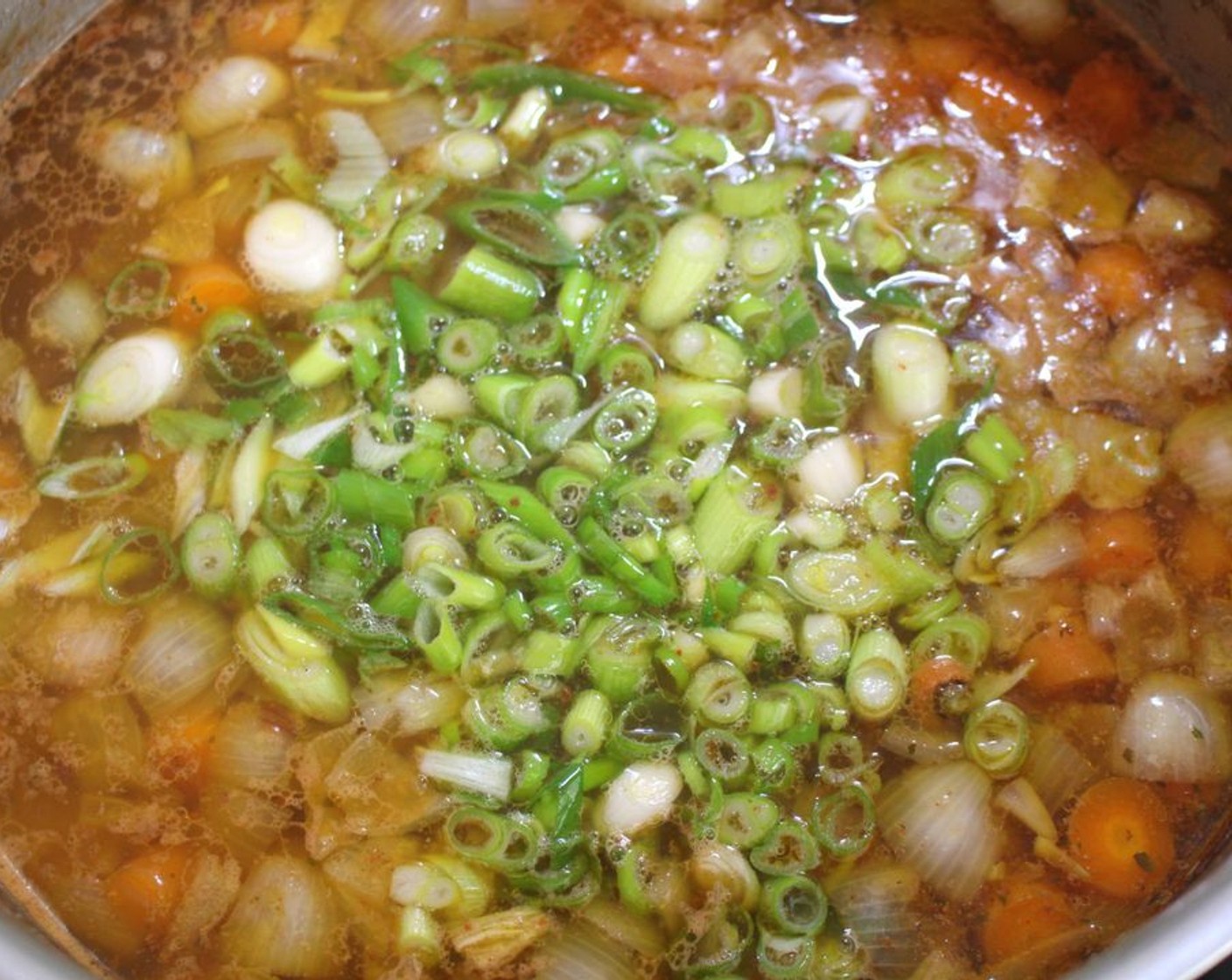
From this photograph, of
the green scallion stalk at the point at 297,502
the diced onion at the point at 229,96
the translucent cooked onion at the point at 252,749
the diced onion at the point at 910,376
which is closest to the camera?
the translucent cooked onion at the point at 252,749

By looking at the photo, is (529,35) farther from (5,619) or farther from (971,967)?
(971,967)

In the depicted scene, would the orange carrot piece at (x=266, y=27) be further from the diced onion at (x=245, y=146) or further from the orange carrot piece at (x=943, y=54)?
the orange carrot piece at (x=943, y=54)

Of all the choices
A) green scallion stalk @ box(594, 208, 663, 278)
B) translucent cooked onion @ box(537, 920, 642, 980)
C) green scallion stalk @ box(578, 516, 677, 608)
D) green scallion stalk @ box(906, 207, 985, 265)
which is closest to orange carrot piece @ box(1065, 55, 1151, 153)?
green scallion stalk @ box(906, 207, 985, 265)

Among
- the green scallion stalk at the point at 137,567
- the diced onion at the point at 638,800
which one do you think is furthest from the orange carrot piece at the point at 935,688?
the green scallion stalk at the point at 137,567

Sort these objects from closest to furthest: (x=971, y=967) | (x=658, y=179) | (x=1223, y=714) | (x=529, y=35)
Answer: (x=971, y=967)
(x=1223, y=714)
(x=658, y=179)
(x=529, y=35)

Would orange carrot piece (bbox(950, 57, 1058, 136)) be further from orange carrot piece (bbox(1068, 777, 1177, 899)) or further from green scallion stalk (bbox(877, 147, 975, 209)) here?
orange carrot piece (bbox(1068, 777, 1177, 899))

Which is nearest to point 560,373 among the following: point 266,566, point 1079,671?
point 266,566
